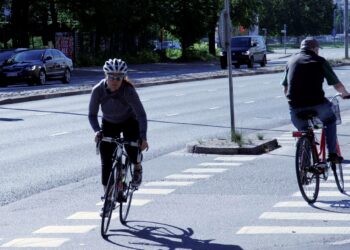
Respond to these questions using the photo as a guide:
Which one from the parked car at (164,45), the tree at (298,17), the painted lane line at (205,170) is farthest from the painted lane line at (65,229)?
the tree at (298,17)

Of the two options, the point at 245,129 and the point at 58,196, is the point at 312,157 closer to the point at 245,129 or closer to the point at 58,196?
the point at 58,196

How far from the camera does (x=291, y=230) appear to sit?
28.0 feet

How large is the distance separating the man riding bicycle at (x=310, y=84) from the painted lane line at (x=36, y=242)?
3326 millimetres

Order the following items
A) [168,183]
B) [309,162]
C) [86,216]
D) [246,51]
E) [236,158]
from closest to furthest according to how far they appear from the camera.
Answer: [86,216] < [309,162] < [168,183] < [236,158] < [246,51]

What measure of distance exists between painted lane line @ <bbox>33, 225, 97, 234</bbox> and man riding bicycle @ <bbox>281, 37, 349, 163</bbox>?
2799 mm

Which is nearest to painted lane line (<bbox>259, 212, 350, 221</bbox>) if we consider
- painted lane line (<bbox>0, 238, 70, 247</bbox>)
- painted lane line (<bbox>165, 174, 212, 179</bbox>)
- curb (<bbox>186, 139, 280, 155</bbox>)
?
painted lane line (<bbox>0, 238, 70, 247</bbox>)

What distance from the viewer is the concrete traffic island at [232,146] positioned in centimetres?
1491

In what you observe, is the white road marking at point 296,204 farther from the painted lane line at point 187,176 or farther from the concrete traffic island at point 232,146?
the concrete traffic island at point 232,146

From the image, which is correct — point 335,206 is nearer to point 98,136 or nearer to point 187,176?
point 98,136

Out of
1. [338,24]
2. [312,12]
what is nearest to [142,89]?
[312,12]

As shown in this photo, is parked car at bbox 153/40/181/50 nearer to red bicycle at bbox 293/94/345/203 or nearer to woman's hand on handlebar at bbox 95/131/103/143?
red bicycle at bbox 293/94/345/203

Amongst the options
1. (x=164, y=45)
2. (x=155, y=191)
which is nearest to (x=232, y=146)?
(x=155, y=191)

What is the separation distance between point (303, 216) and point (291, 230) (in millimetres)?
787

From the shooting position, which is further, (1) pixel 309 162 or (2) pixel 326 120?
(2) pixel 326 120
